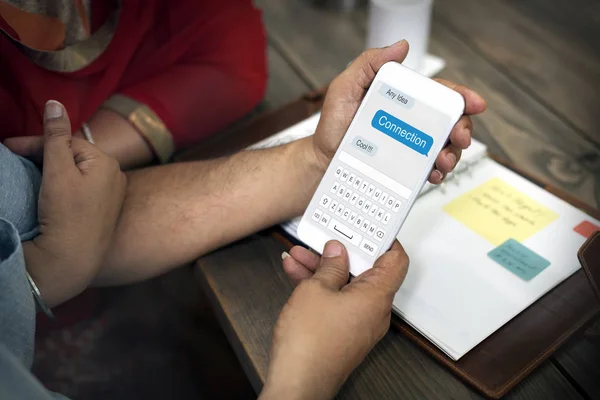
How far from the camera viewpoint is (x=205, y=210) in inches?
24.4

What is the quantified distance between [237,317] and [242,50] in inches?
16.1

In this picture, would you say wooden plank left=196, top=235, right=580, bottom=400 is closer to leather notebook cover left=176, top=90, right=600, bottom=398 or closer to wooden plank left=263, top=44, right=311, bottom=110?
leather notebook cover left=176, top=90, right=600, bottom=398

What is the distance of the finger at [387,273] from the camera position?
487mm

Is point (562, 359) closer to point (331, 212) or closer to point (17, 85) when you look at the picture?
point (331, 212)

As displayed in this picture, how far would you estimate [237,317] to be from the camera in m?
0.54

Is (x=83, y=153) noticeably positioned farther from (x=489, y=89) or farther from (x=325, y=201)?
(x=489, y=89)

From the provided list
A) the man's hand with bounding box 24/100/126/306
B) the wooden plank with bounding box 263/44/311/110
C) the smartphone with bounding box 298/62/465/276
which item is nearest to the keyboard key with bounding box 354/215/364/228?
the smartphone with bounding box 298/62/465/276

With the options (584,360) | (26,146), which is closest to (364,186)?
(584,360)

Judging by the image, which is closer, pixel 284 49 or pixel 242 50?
pixel 242 50

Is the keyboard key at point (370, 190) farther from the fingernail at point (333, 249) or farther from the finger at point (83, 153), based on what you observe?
the finger at point (83, 153)

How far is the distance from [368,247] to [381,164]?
75 mm

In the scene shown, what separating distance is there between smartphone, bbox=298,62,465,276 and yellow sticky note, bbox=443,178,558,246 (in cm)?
12

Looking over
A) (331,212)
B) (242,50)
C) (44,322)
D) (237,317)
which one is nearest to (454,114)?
(331,212)

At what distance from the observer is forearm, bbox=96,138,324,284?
608 mm
